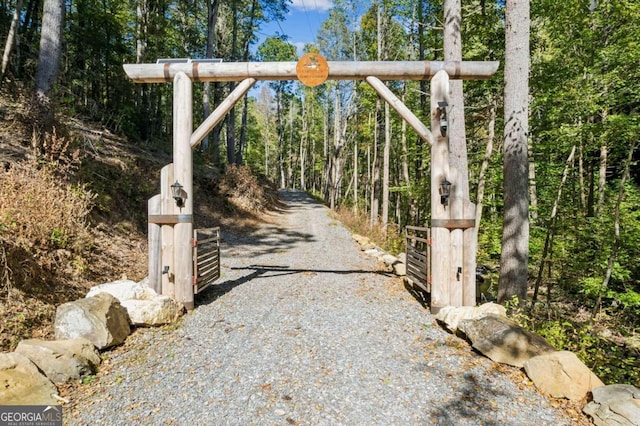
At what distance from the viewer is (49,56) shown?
6438 mm

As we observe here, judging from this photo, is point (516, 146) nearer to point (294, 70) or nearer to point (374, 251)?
point (294, 70)

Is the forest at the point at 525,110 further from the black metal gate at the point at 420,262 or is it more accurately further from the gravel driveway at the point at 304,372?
the gravel driveway at the point at 304,372

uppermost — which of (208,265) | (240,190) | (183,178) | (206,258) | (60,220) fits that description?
(240,190)

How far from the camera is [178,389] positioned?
8.79ft

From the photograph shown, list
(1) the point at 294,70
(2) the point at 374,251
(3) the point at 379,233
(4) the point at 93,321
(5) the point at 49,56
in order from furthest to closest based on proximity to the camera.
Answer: (3) the point at 379,233 → (2) the point at 374,251 → (5) the point at 49,56 → (1) the point at 294,70 → (4) the point at 93,321

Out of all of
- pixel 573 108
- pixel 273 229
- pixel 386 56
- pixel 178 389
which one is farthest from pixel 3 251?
pixel 386 56

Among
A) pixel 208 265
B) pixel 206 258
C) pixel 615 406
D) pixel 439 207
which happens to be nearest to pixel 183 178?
pixel 206 258

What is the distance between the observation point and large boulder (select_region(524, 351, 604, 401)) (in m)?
2.51

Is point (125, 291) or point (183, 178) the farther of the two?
point (183, 178)

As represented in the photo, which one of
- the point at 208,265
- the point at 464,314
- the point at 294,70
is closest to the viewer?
the point at 464,314

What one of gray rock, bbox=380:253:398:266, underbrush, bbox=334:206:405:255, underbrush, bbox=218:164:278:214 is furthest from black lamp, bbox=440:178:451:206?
underbrush, bbox=218:164:278:214

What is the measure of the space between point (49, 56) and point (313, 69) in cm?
593

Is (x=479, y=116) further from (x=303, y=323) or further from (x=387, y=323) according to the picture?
(x=303, y=323)

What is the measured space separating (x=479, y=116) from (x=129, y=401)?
11.5 m
